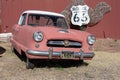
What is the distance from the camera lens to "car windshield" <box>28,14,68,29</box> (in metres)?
10.1

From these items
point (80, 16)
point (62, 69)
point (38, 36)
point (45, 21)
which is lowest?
point (62, 69)

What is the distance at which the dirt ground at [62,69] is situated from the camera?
8.14m

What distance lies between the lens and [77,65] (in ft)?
32.2

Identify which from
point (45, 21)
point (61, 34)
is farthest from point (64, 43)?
point (45, 21)

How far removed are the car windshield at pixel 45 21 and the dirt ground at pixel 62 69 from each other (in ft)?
3.75

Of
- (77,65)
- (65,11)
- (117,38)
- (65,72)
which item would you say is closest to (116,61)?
(77,65)

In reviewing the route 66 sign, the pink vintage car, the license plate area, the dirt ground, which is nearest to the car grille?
the pink vintage car

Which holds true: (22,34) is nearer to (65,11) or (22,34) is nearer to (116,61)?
(116,61)

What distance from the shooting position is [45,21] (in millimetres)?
10203

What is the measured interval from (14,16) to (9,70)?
7.13 m

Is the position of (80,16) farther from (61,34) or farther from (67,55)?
(67,55)

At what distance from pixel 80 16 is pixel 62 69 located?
5460mm

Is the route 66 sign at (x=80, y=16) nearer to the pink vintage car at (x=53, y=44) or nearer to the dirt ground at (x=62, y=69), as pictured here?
the dirt ground at (x=62, y=69)

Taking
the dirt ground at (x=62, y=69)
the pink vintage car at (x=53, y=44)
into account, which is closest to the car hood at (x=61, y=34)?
the pink vintage car at (x=53, y=44)
